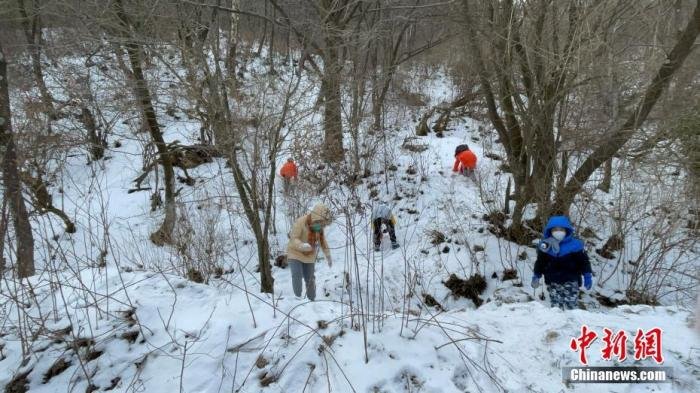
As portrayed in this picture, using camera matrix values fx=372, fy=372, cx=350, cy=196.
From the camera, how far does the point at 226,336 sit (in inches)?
99.3

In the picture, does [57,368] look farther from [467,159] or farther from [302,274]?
[467,159]

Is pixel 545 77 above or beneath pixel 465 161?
above

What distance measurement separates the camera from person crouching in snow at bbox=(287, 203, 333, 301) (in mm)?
5012

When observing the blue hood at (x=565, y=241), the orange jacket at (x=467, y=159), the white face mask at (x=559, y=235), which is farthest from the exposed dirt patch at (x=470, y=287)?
the orange jacket at (x=467, y=159)

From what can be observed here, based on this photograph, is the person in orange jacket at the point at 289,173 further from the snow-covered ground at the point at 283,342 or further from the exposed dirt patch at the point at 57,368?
the exposed dirt patch at the point at 57,368

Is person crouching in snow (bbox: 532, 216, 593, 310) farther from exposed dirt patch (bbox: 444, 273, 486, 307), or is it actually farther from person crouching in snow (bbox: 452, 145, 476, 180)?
person crouching in snow (bbox: 452, 145, 476, 180)

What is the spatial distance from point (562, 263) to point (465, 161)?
4.77 metres

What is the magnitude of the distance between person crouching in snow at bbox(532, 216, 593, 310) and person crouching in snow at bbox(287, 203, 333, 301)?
2.74m

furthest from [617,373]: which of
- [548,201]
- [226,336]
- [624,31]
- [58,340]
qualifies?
[624,31]

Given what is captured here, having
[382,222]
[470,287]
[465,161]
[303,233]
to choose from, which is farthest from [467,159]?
[303,233]

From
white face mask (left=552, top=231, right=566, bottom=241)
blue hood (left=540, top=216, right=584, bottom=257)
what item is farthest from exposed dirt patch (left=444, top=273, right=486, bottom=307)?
white face mask (left=552, top=231, right=566, bottom=241)

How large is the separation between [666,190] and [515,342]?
502cm

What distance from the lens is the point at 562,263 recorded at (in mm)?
4531

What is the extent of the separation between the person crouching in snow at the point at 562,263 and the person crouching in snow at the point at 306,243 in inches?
108
